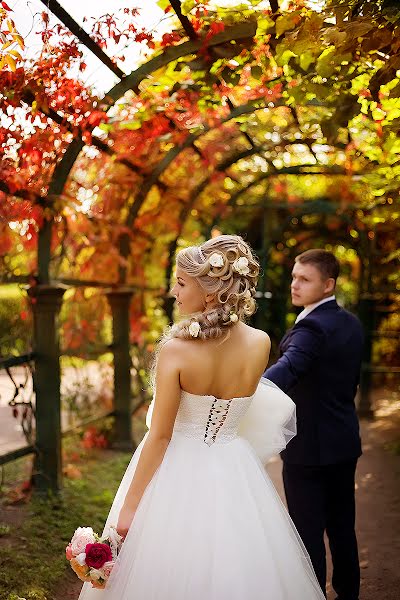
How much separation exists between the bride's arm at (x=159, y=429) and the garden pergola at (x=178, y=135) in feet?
4.93

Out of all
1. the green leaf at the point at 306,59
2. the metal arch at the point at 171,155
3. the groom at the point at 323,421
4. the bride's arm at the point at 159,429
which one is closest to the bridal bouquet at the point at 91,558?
the bride's arm at the point at 159,429

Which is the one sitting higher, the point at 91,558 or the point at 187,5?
the point at 187,5

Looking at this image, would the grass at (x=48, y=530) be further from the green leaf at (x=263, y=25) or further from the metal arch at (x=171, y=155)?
the green leaf at (x=263, y=25)

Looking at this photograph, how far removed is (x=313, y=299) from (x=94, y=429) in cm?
369

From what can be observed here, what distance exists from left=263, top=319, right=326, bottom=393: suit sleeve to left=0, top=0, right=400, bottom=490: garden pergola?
0.94 metres

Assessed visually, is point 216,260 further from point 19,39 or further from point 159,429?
point 19,39

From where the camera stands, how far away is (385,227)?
7863mm

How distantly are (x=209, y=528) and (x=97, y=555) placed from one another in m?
0.38

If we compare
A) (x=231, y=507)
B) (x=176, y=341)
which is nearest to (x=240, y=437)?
(x=231, y=507)

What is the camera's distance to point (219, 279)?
7.82 ft

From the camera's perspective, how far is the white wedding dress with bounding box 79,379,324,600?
2.28m

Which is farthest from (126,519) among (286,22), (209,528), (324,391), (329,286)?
(286,22)

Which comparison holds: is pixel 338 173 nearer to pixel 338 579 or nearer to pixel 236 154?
pixel 236 154

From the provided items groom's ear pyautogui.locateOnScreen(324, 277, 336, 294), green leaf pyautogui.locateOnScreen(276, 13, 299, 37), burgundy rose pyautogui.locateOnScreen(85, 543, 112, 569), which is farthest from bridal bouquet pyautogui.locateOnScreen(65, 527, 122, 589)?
green leaf pyautogui.locateOnScreen(276, 13, 299, 37)
